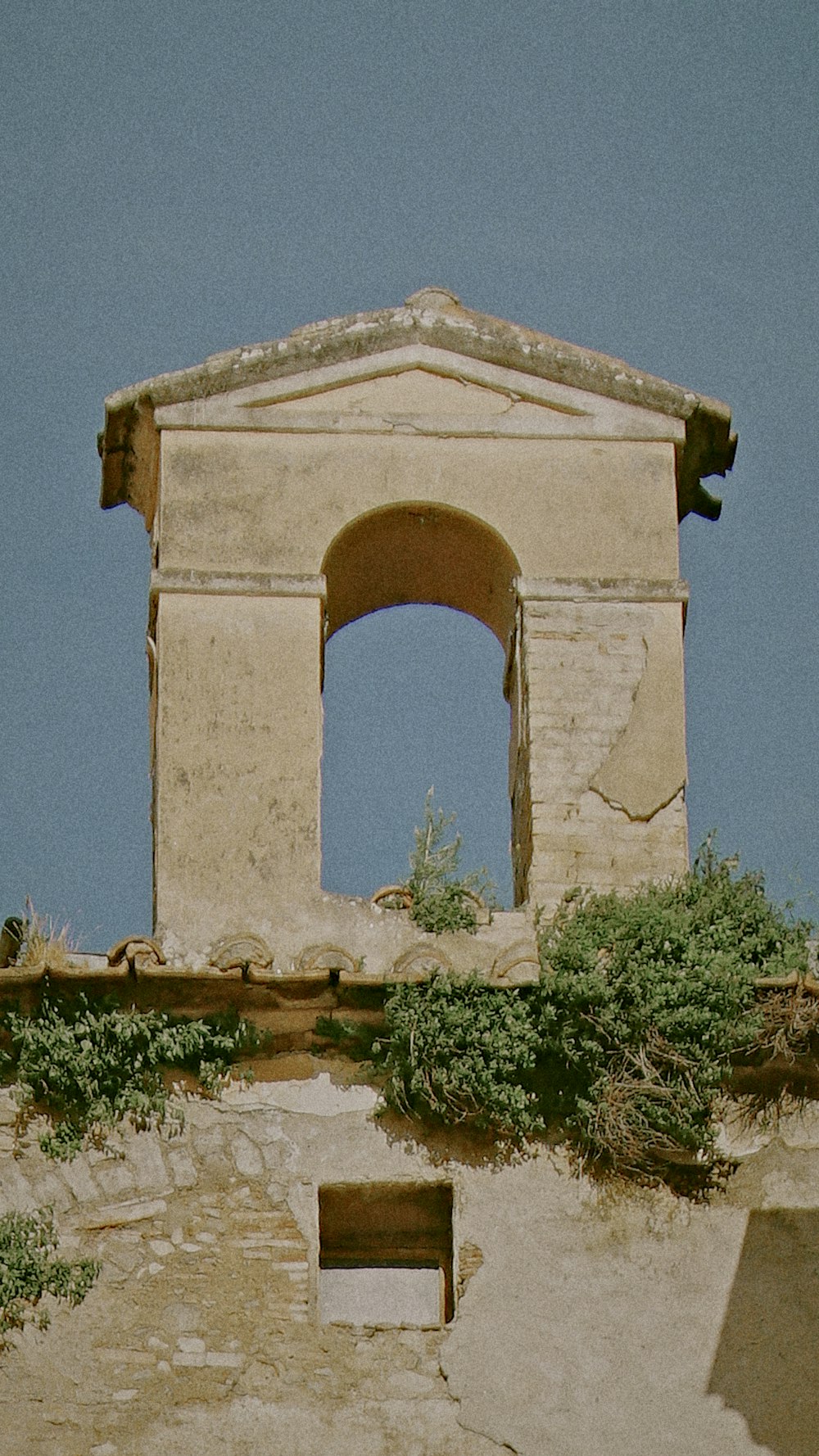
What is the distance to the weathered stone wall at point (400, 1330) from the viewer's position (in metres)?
12.0

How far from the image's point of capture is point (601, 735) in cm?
1369

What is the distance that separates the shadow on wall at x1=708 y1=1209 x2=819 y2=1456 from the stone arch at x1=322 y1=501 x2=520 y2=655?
3164 mm

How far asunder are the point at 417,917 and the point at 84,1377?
2.39 meters

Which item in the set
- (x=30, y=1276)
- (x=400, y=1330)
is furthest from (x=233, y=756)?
(x=400, y=1330)

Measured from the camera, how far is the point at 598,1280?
1238 centimetres

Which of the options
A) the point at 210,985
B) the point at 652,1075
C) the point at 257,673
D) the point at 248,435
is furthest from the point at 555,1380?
the point at 248,435

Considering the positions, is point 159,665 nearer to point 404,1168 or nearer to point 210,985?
point 210,985

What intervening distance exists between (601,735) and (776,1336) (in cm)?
280

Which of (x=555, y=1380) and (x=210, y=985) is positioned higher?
(x=210, y=985)

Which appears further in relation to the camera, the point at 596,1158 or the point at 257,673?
the point at 257,673

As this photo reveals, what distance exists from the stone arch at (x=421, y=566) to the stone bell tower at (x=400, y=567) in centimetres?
2

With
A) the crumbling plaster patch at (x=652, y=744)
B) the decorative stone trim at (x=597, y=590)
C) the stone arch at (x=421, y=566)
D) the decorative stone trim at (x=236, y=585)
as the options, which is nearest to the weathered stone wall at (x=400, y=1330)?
Answer: the crumbling plaster patch at (x=652, y=744)

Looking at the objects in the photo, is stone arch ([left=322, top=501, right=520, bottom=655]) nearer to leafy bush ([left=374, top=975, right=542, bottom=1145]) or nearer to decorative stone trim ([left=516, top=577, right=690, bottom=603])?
decorative stone trim ([left=516, top=577, right=690, bottom=603])

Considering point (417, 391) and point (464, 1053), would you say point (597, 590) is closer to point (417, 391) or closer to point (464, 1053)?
point (417, 391)
